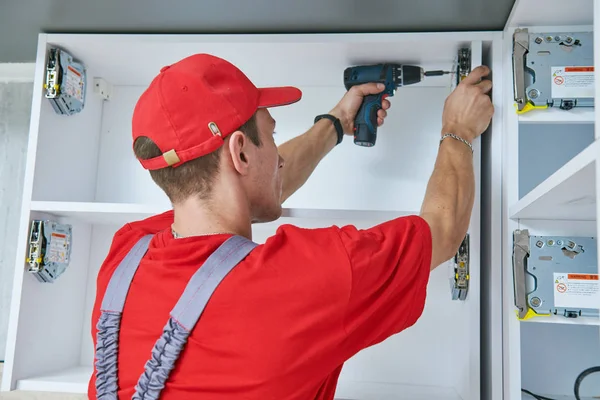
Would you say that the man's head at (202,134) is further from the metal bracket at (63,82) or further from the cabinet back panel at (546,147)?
the cabinet back panel at (546,147)

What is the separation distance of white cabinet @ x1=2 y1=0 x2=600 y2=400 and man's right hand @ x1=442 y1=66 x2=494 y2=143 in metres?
0.03

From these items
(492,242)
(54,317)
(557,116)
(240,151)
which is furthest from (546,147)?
(54,317)

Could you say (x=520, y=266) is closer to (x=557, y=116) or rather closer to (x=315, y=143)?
(x=557, y=116)

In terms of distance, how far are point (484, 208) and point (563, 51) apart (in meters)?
0.36

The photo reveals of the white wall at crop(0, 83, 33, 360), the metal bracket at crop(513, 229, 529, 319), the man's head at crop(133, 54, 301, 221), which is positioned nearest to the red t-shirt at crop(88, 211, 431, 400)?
the man's head at crop(133, 54, 301, 221)

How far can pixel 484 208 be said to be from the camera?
126 centimetres

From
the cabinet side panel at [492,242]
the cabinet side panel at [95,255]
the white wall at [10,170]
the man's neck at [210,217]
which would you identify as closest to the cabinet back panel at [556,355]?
the cabinet side panel at [492,242]

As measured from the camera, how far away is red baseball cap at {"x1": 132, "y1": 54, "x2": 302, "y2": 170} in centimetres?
98

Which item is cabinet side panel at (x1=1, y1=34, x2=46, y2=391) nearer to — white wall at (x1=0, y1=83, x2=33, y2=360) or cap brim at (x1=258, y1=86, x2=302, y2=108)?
white wall at (x1=0, y1=83, x2=33, y2=360)

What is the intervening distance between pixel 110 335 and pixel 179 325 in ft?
0.52

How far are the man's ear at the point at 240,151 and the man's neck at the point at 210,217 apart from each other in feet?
0.20

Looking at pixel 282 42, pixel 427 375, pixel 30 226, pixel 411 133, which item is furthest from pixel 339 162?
pixel 30 226

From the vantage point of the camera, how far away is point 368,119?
141cm

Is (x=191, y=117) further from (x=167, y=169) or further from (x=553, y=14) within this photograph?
(x=553, y=14)
